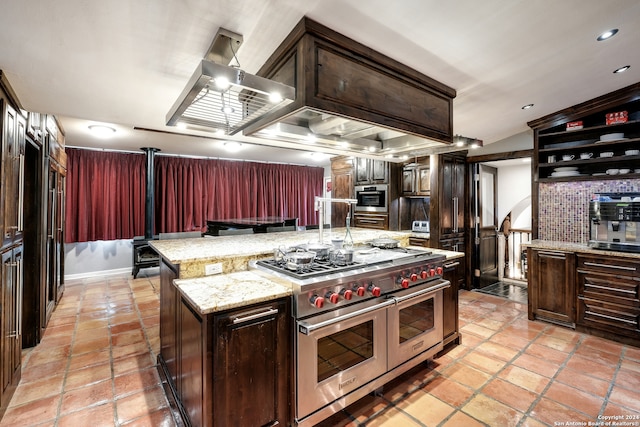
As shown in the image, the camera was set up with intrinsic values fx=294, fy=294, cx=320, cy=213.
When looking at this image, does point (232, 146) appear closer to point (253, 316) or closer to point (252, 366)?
point (253, 316)

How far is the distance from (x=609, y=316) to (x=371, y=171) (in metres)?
3.48

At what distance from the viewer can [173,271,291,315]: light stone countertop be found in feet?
4.82

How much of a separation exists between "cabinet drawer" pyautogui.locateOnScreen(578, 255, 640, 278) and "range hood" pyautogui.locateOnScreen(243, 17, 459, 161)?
1.96 metres

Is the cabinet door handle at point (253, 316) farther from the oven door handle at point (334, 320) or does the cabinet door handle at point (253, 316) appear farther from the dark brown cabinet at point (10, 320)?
the dark brown cabinet at point (10, 320)

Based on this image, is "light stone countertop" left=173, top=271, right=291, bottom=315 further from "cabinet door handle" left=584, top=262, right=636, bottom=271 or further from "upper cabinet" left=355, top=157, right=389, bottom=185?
"upper cabinet" left=355, top=157, right=389, bottom=185

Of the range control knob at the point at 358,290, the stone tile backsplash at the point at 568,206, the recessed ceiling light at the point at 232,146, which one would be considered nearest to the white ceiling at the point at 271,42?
the stone tile backsplash at the point at 568,206

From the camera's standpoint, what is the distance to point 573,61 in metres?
2.25

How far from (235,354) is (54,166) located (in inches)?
138

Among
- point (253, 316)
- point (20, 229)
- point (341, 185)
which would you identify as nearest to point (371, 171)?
point (341, 185)

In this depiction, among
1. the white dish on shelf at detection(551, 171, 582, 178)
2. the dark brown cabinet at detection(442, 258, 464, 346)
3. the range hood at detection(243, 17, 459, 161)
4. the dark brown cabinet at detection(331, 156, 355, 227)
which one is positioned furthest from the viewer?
the dark brown cabinet at detection(331, 156, 355, 227)

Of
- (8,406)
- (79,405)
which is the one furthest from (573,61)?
(8,406)

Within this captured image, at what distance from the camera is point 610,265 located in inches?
114

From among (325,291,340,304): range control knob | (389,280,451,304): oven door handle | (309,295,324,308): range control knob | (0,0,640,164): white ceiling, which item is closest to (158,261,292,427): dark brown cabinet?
(309,295,324,308): range control knob

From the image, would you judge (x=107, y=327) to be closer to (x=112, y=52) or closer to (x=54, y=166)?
(x=54, y=166)
